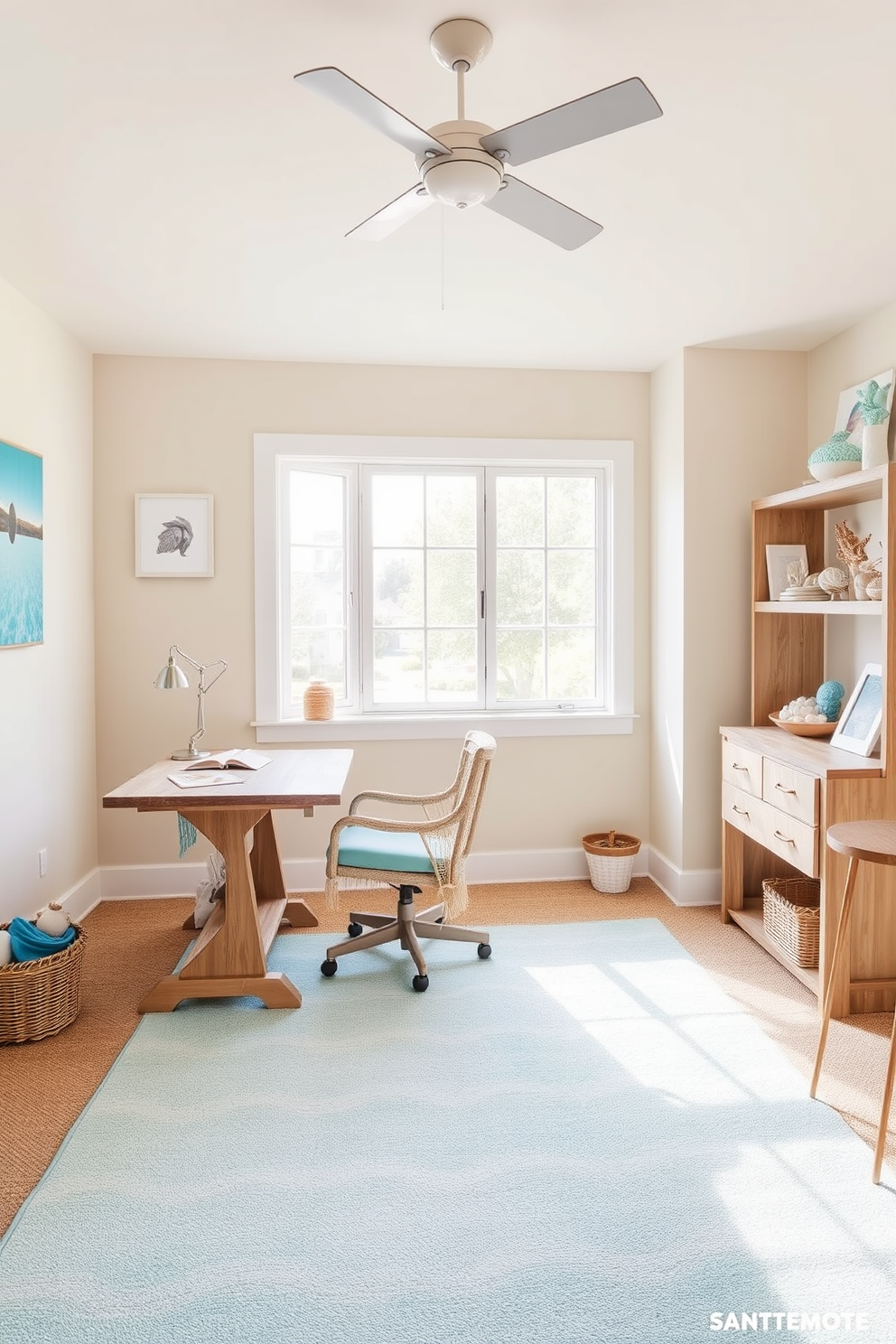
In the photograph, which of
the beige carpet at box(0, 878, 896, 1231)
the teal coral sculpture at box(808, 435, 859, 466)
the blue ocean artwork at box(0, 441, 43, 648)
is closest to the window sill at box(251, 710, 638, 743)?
the beige carpet at box(0, 878, 896, 1231)

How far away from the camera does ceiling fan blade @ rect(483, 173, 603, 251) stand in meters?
1.85

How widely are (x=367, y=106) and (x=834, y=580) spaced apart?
98.4 inches

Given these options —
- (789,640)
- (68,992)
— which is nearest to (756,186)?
(789,640)

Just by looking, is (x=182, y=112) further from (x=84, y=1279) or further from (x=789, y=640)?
(x=789, y=640)

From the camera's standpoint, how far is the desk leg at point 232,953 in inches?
111

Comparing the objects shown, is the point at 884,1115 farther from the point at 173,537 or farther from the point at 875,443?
the point at 173,537

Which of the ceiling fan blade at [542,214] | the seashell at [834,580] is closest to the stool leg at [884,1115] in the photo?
the seashell at [834,580]

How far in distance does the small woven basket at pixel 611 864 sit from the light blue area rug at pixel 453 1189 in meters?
1.13

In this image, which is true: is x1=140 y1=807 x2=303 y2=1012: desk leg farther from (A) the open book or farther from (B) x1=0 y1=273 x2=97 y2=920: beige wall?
(B) x1=0 y1=273 x2=97 y2=920: beige wall

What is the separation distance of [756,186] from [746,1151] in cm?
259

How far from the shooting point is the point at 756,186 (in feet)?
7.69

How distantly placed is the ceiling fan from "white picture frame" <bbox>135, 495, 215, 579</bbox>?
2.21 metres

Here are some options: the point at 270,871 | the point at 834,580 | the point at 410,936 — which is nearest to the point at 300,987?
the point at 410,936

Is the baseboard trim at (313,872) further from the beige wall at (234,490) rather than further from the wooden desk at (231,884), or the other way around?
the wooden desk at (231,884)
